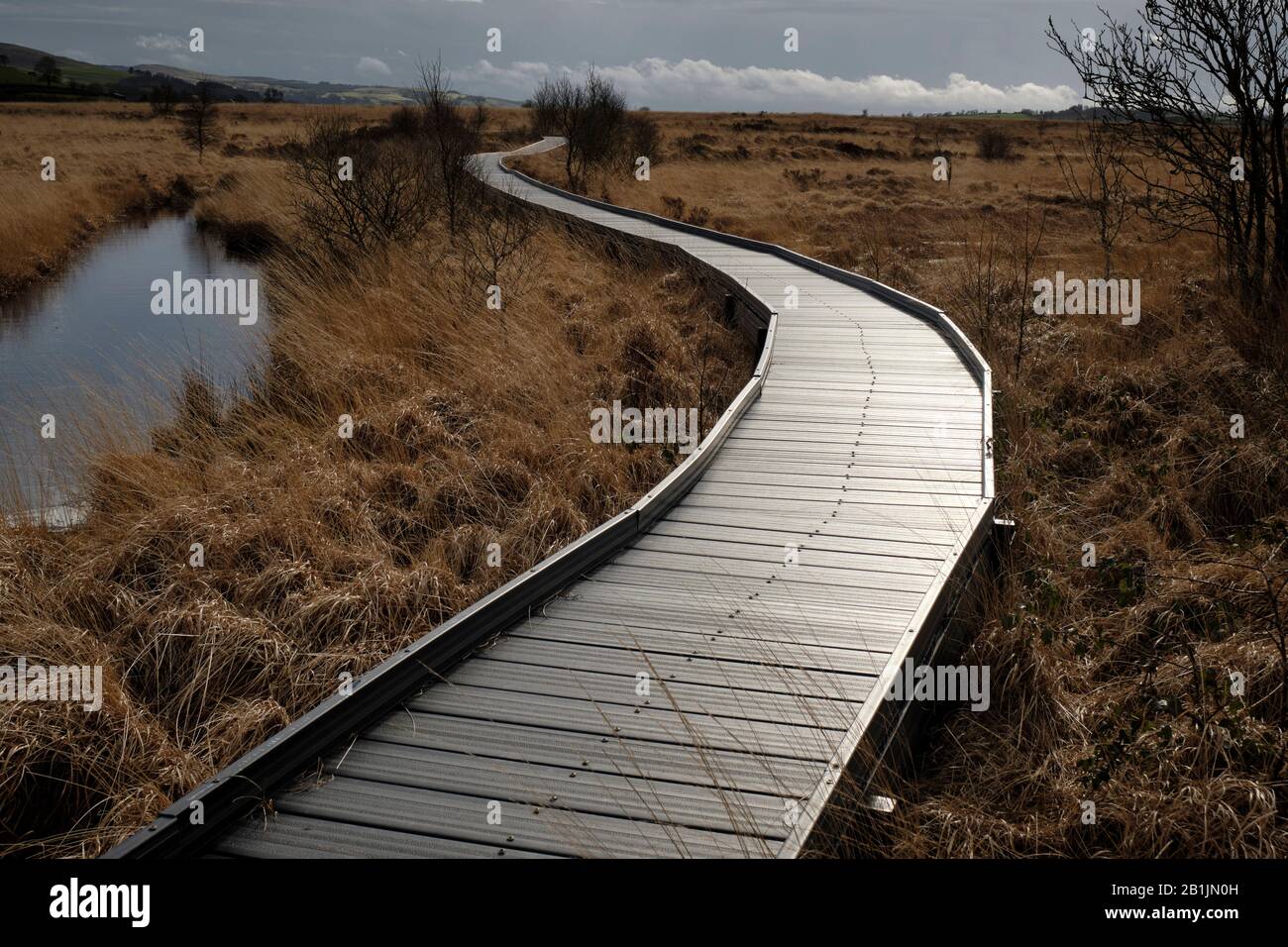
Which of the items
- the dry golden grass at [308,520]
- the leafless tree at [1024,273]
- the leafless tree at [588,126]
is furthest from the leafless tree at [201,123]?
the dry golden grass at [308,520]

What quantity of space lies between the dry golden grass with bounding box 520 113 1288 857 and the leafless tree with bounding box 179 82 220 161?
115 feet

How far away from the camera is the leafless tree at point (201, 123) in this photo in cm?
4122

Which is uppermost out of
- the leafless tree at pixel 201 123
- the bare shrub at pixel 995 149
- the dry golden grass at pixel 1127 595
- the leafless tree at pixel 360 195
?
the leafless tree at pixel 201 123

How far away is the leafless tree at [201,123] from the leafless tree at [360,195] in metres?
25.5

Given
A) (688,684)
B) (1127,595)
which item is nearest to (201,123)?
(1127,595)

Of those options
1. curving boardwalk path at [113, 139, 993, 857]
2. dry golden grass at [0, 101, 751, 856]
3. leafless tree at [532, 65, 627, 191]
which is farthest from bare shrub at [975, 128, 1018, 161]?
curving boardwalk path at [113, 139, 993, 857]

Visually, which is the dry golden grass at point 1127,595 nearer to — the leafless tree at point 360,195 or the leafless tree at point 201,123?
the leafless tree at point 360,195

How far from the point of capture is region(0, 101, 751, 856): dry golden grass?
4309 mm

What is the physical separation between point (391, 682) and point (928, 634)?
2.22 m

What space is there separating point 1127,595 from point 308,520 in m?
4.52

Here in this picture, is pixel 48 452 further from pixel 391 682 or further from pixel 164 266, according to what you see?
pixel 164 266

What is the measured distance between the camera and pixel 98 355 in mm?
13203

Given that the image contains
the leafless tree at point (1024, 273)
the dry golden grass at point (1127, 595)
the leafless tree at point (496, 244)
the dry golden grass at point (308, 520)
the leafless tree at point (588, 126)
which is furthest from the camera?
the leafless tree at point (588, 126)
